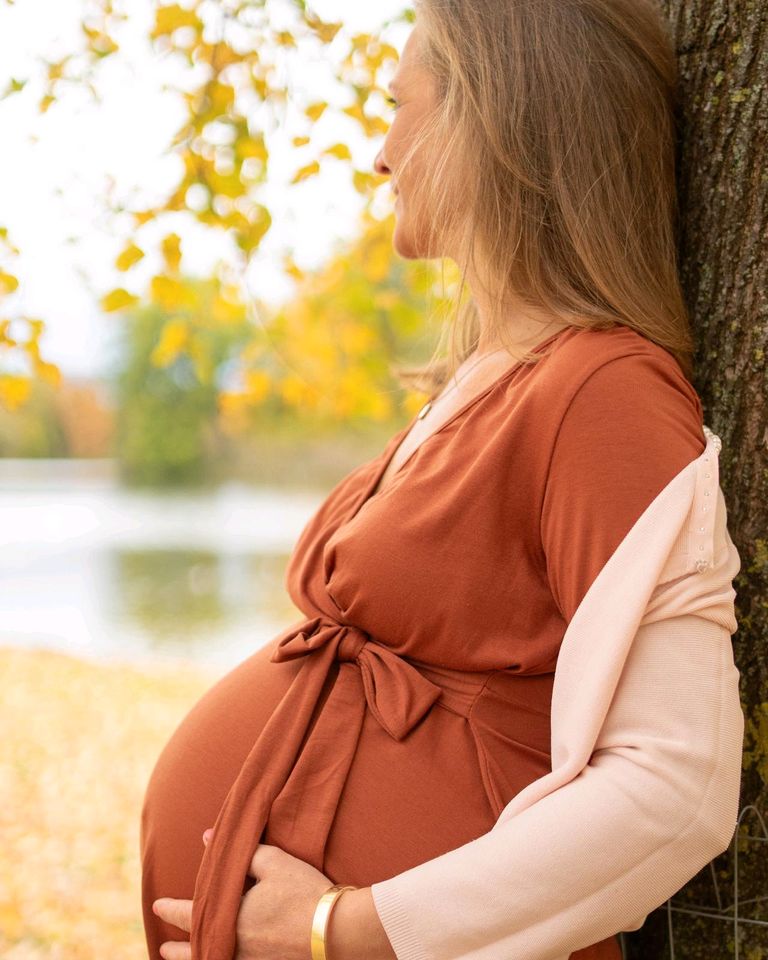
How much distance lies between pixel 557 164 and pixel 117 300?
5.34ft

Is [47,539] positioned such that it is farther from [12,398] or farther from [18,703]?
[12,398]

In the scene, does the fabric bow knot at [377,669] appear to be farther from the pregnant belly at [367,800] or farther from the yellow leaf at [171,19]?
the yellow leaf at [171,19]

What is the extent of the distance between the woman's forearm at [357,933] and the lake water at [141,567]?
525cm

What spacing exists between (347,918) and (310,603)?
1.45 feet

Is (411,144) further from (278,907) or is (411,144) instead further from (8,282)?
(8,282)

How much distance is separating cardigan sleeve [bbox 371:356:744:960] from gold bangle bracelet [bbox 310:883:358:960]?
6 centimetres

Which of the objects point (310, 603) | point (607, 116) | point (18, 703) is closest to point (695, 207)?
Result: point (607, 116)

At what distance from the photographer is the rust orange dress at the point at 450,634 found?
1137 mm

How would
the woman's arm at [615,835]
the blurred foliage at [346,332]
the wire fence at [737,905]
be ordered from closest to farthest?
1. the woman's arm at [615,835]
2. the wire fence at [737,905]
3. the blurred foliage at [346,332]

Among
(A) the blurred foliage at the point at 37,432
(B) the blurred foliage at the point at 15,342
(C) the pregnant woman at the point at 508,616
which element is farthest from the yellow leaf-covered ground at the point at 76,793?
(A) the blurred foliage at the point at 37,432

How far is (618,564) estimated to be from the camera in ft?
3.51

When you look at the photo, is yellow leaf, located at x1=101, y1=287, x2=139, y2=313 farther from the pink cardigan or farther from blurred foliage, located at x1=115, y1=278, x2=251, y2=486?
blurred foliage, located at x1=115, y1=278, x2=251, y2=486

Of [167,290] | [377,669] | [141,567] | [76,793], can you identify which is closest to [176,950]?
[377,669]

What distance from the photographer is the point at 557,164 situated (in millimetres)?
1307
